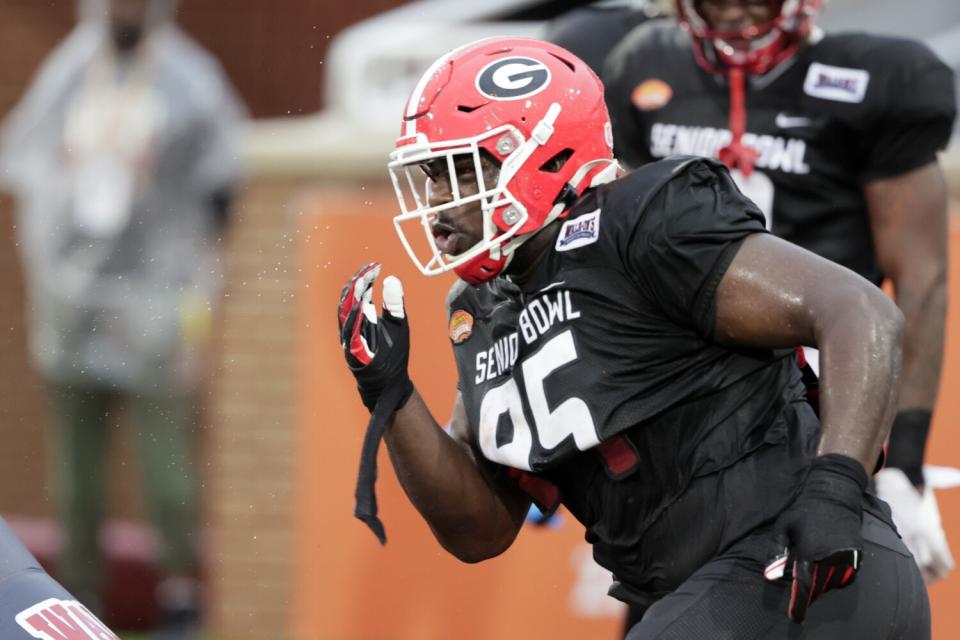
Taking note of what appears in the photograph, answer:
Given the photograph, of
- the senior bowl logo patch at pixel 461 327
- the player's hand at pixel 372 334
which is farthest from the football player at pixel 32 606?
the senior bowl logo patch at pixel 461 327

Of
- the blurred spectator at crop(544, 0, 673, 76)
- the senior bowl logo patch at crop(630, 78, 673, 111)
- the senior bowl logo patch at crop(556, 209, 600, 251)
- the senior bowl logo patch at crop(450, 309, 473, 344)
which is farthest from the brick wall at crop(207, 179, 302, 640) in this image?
the senior bowl logo patch at crop(556, 209, 600, 251)

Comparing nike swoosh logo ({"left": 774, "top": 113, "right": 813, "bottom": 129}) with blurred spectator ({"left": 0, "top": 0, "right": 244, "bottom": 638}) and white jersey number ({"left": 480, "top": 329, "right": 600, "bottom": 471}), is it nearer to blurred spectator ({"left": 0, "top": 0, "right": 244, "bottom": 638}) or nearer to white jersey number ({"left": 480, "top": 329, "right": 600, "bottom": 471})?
white jersey number ({"left": 480, "top": 329, "right": 600, "bottom": 471})

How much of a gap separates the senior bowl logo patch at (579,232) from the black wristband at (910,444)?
55.2 inches

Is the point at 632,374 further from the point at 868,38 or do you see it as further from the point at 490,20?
the point at 490,20

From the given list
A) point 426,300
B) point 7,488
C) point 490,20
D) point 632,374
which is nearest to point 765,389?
point 632,374

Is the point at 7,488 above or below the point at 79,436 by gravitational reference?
below

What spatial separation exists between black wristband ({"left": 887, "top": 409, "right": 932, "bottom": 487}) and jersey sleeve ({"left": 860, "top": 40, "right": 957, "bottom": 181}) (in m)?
0.62

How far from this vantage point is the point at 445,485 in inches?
137

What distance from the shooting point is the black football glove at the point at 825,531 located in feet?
9.09

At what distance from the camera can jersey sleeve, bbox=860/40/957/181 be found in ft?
14.4

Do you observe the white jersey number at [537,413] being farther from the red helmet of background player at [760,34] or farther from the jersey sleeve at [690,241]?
the red helmet of background player at [760,34]

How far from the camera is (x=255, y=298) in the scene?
23.6ft

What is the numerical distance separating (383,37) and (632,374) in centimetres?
465

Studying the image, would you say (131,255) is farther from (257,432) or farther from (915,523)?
(915,523)
